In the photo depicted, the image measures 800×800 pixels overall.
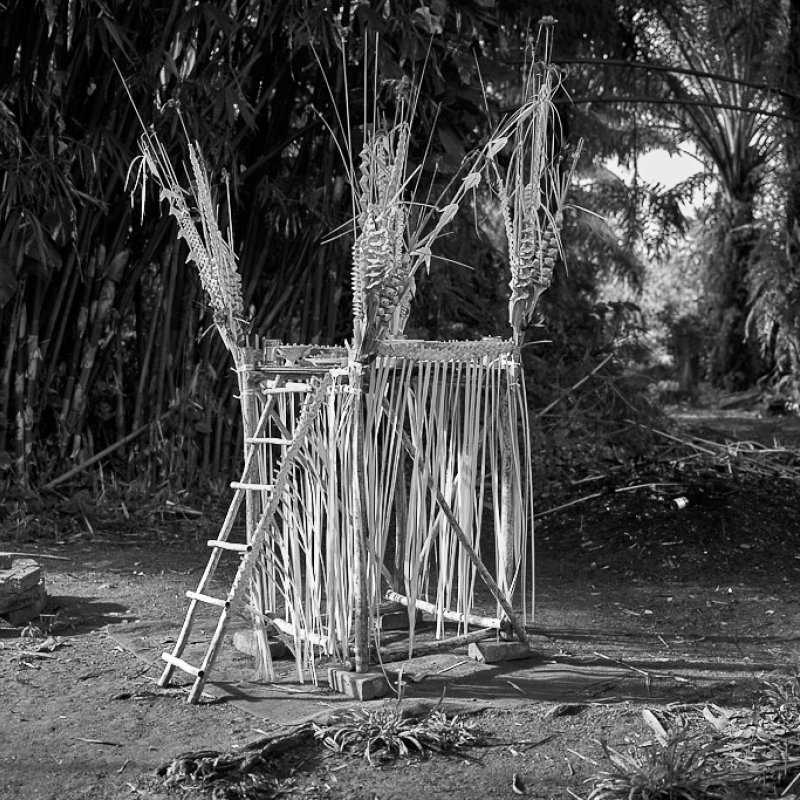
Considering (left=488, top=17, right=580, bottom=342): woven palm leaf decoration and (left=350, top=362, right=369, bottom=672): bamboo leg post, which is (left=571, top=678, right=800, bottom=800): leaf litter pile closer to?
(left=350, top=362, right=369, bottom=672): bamboo leg post

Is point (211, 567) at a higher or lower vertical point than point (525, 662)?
higher

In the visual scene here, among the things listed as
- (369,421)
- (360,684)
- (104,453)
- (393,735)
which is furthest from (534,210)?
(104,453)

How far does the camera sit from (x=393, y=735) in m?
2.63

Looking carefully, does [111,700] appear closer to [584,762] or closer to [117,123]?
[584,762]

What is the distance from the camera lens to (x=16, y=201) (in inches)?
212

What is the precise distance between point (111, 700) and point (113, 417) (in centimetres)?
333

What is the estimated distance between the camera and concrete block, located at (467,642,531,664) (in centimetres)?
345

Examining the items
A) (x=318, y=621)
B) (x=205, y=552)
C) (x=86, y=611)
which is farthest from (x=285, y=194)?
(x=318, y=621)

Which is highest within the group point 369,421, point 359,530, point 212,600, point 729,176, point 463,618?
point 729,176

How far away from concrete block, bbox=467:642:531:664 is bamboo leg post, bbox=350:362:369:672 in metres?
0.46

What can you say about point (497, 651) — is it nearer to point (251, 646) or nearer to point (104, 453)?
point (251, 646)

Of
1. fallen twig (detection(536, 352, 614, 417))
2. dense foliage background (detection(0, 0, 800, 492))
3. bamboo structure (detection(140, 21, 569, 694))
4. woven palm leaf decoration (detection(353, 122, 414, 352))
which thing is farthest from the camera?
fallen twig (detection(536, 352, 614, 417))

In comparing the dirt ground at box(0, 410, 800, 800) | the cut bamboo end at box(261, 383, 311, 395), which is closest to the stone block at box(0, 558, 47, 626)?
the dirt ground at box(0, 410, 800, 800)

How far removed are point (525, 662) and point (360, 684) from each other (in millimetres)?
676
